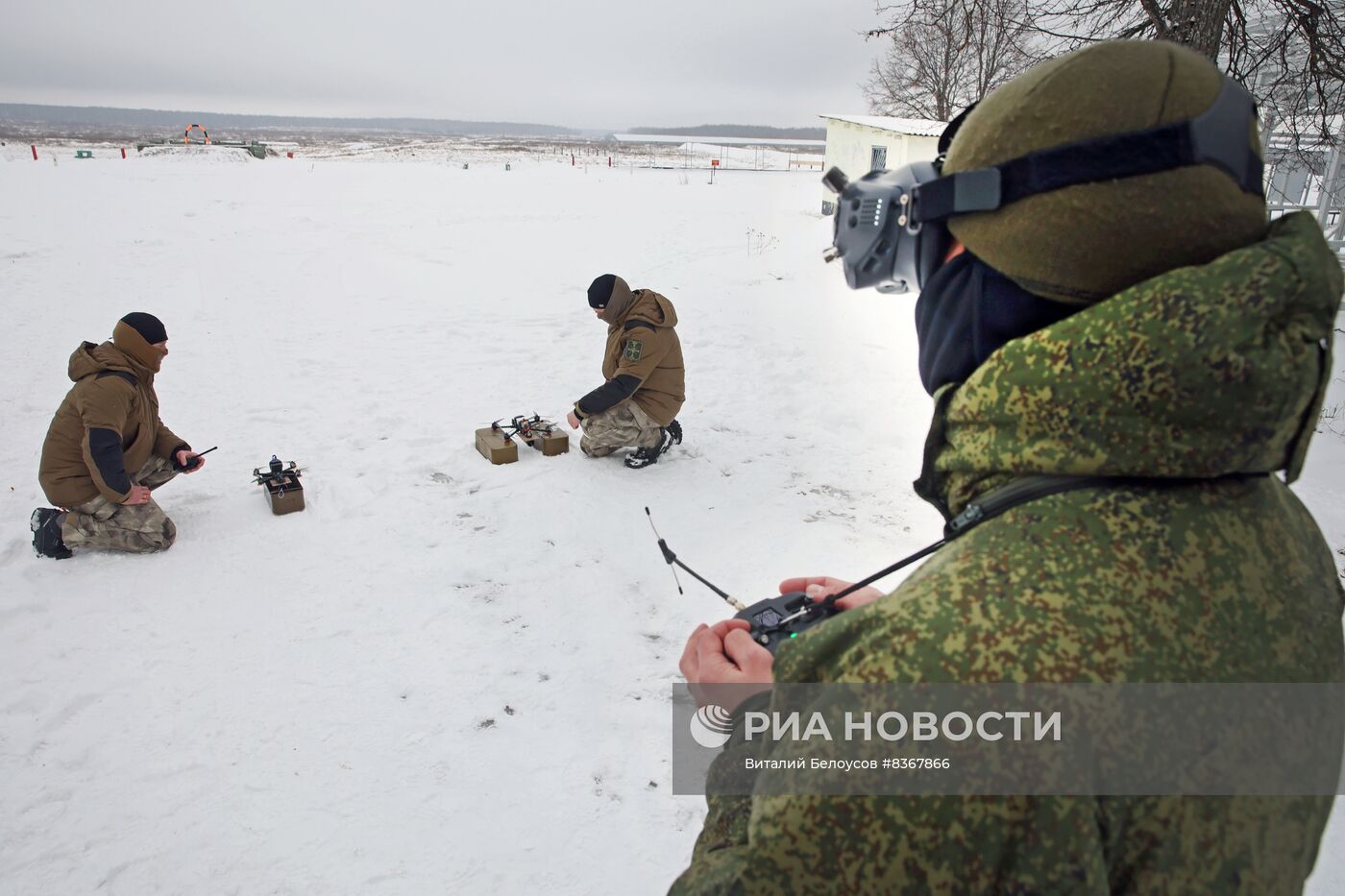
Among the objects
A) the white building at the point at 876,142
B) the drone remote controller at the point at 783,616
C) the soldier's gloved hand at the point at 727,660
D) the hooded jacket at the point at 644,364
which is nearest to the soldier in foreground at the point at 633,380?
the hooded jacket at the point at 644,364

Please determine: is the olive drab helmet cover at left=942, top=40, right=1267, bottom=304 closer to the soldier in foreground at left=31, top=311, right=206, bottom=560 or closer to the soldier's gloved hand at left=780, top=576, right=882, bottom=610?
the soldier's gloved hand at left=780, top=576, right=882, bottom=610

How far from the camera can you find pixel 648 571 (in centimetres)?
493

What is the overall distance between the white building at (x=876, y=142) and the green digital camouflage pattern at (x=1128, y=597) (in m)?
16.0

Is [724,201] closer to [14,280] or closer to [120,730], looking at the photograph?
[14,280]

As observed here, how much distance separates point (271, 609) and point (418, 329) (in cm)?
703

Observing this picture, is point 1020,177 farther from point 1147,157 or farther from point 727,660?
point 727,660

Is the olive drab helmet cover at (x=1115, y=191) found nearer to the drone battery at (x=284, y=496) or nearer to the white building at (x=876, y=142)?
the drone battery at (x=284, y=496)

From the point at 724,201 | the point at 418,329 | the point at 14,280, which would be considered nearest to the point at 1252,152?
the point at 418,329

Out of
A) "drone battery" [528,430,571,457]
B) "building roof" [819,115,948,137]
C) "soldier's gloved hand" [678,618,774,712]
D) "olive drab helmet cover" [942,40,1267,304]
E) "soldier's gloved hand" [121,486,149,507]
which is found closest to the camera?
"olive drab helmet cover" [942,40,1267,304]

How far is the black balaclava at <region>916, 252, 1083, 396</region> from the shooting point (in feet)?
3.37

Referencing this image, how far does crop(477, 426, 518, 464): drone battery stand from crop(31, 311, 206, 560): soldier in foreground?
2.36 m

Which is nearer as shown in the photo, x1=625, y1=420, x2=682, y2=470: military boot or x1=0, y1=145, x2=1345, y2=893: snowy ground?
x1=0, y1=145, x2=1345, y2=893: snowy ground

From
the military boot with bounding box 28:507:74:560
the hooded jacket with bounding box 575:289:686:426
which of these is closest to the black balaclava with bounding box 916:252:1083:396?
the hooded jacket with bounding box 575:289:686:426

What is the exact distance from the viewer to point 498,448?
638 centimetres
